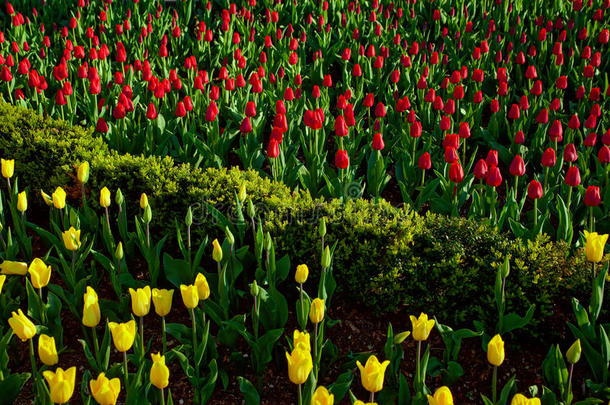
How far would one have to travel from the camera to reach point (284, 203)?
12.3ft

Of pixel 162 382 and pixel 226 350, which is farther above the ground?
pixel 162 382

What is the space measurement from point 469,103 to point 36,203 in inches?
137

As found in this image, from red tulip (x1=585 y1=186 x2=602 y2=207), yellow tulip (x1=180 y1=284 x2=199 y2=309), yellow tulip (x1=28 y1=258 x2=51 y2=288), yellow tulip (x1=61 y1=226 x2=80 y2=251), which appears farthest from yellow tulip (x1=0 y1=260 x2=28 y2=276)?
red tulip (x1=585 y1=186 x2=602 y2=207)

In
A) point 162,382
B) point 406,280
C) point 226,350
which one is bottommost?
point 226,350

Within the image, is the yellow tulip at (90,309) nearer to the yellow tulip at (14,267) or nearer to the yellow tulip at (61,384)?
the yellow tulip at (61,384)

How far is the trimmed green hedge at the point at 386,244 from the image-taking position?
3.23 m

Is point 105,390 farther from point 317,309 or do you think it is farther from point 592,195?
point 592,195

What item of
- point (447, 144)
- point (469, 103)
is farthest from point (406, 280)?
point (469, 103)

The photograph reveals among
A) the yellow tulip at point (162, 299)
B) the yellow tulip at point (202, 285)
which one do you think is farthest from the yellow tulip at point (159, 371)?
the yellow tulip at point (202, 285)

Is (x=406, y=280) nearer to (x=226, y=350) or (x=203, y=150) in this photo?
(x=226, y=350)

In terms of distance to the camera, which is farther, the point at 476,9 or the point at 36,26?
the point at 476,9

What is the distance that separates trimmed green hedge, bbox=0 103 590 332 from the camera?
3.23 metres

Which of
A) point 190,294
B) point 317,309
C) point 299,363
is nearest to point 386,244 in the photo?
point 317,309

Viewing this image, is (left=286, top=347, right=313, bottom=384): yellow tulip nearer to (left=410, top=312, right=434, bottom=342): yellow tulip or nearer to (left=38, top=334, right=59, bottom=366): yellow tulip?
(left=410, top=312, right=434, bottom=342): yellow tulip
